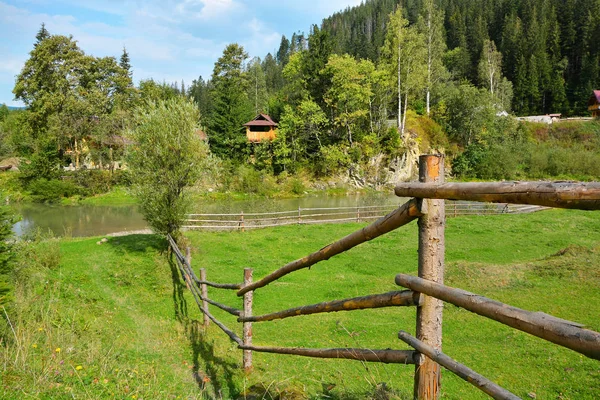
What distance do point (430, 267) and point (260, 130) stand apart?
137ft

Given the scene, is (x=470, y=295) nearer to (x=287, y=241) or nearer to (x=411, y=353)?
(x=411, y=353)

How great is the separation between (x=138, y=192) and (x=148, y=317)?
6.32 m

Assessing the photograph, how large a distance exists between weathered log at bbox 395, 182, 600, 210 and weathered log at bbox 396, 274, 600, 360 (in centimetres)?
44

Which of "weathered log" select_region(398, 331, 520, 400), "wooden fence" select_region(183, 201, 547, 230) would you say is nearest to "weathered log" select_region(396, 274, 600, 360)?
"weathered log" select_region(398, 331, 520, 400)

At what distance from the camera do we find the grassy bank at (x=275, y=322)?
4.02 m

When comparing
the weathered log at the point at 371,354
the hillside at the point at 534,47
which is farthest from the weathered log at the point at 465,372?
A: the hillside at the point at 534,47

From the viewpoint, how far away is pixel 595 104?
53.6 meters

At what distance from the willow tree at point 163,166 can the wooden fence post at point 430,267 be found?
13235 mm

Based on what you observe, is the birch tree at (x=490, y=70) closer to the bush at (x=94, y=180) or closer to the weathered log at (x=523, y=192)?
the bush at (x=94, y=180)

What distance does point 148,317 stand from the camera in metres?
9.29

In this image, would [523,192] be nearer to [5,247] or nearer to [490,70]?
[5,247]

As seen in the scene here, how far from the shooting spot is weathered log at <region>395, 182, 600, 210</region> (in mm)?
1329

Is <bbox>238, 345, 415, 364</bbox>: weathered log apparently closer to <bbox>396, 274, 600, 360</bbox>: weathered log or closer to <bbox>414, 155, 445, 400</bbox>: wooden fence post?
<bbox>414, 155, 445, 400</bbox>: wooden fence post

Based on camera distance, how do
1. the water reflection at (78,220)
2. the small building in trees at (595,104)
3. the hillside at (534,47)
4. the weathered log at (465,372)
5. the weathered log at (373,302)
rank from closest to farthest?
the weathered log at (465,372), the weathered log at (373,302), the water reflection at (78,220), the small building in trees at (595,104), the hillside at (534,47)
